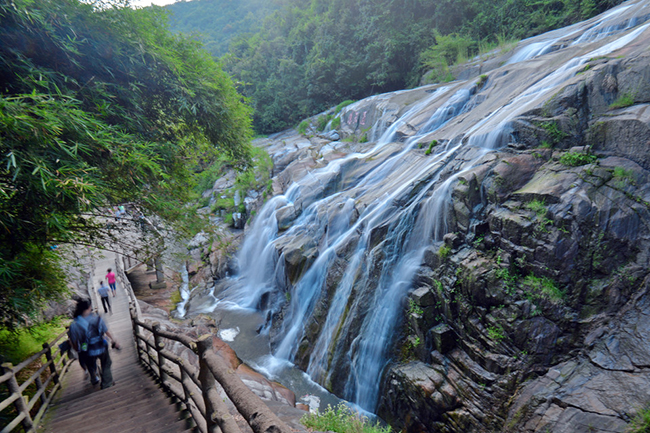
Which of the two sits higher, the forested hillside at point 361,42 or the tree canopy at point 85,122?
the forested hillside at point 361,42

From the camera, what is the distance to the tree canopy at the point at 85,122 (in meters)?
3.28

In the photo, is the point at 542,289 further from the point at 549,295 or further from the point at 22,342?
the point at 22,342

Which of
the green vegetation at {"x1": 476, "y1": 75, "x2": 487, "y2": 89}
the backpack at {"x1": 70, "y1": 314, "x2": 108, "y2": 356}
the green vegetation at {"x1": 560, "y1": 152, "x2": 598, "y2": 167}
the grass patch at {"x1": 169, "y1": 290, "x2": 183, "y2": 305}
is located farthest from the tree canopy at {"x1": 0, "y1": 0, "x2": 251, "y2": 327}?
the green vegetation at {"x1": 476, "y1": 75, "x2": 487, "y2": 89}

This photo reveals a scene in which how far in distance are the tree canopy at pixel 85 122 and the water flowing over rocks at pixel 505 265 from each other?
481cm

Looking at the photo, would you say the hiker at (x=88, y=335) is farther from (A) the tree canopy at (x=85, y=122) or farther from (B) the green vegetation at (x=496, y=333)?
(B) the green vegetation at (x=496, y=333)

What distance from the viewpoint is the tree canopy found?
3.28 metres

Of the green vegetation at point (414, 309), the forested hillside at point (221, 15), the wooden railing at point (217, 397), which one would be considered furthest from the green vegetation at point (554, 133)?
the forested hillside at point (221, 15)

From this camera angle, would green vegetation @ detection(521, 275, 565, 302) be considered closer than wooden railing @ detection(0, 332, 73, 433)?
No

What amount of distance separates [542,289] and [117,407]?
695cm

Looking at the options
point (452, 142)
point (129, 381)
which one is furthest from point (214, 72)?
point (452, 142)

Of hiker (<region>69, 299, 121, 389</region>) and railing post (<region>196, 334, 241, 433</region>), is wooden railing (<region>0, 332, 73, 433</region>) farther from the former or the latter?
railing post (<region>196, 334, 241, 433</region>)

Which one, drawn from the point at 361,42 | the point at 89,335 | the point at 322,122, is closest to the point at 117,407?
the point at 89,335

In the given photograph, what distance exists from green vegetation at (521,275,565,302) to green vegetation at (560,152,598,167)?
239 centimetres

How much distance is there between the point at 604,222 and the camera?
5.51 meters
